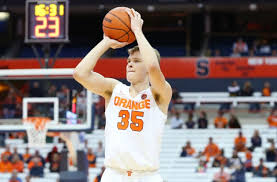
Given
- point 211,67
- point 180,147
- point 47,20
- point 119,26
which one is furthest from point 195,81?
point 119,26

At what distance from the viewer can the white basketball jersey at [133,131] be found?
12.6 feet

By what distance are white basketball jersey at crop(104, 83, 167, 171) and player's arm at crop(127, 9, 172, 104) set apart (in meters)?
0.10

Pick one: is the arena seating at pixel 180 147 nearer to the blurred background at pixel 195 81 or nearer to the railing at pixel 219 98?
the blurred background at pixel 195 81

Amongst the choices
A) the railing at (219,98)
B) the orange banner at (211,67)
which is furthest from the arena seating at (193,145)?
the orange banner at (211,67)

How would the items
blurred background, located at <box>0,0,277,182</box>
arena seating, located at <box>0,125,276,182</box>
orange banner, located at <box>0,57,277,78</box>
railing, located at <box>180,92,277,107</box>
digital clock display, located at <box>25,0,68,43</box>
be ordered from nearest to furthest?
digital clock display, located at <box>25,0,68,43</box>
blurred background, located at <box>0,0,277,182</box>
arena seating, located at <box>0,125,276,182</box>
railing, located at <box>180,92,277,107</box>
orange banner, located at <box>0,57,277,78</box>

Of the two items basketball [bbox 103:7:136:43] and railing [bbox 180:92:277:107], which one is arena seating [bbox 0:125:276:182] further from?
basketball [bbox 103:7:136:43]

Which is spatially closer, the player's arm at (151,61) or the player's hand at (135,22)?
the player's arm at (151,61)

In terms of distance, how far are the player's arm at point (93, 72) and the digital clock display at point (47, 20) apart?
6095 millimetres

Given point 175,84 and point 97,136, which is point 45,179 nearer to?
point 97,136

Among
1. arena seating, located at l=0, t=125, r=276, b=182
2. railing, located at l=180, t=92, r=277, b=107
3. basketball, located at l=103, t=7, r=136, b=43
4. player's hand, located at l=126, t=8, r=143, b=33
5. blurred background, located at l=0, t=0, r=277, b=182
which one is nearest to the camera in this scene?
player's hand, located at l=126, t=8, r=143, b=33

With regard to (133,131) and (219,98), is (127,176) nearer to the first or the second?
(133,131)

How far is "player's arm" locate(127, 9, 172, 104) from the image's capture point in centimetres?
369

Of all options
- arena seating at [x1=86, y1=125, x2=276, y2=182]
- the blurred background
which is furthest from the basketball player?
arena seating at [x1=86, y1=125, x2=276, y2=182]

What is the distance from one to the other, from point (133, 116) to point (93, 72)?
38 cm
